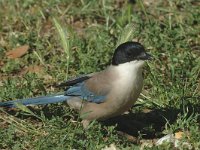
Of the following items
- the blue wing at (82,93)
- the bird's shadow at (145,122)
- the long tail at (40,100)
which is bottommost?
the bird's shadow at (145,122)

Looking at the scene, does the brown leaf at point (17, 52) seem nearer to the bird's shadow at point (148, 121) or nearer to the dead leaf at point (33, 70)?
the dead leaf at point (33, 70)

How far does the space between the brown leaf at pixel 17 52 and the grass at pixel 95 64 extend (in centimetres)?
8

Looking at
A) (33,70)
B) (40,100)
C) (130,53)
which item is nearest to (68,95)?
(40,100)

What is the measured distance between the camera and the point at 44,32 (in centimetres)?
919

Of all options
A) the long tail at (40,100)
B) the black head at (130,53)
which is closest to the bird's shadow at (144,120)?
the long tail at (40,100)

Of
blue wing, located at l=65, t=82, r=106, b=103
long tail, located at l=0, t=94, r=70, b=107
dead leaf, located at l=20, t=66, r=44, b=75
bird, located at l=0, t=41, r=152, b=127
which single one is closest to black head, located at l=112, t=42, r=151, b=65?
bird, located at l=0, t=41, r=152, b=127

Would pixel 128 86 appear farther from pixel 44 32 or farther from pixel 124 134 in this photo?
pixel 44 32

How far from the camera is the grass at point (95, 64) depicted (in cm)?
652

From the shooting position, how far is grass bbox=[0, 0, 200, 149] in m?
6.52

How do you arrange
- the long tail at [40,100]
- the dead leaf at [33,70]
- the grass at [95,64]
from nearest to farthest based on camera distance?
the grass at [95,64] < the long tail at [40,100] < the dead leaf at [33,70]

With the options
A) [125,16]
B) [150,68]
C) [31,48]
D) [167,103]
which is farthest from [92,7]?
[167,103]

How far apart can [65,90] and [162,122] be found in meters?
1.13

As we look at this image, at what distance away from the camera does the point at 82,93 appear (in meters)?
6.91

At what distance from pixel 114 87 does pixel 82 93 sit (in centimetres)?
46
